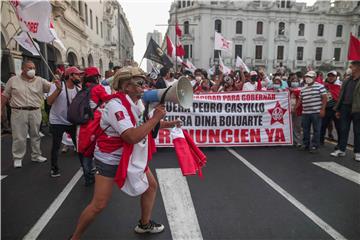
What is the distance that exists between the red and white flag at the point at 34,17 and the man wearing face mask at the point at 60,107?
4.40ft

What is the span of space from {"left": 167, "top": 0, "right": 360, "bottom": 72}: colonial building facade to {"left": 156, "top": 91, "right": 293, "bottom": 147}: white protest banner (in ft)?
165

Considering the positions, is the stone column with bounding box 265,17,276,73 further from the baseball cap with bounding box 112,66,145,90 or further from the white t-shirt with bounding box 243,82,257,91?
the baseball cap with bounding box 112,66,145,90

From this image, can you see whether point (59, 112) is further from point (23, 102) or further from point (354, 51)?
point (354, 51)

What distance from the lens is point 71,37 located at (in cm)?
2041

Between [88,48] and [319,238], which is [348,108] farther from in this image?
[88,48]

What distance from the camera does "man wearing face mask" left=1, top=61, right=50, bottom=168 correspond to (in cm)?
534

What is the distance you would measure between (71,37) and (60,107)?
57.2 feet

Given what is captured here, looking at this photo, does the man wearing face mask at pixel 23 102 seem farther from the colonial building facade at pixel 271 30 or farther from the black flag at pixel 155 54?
the colonial building facade at pixel 271 30

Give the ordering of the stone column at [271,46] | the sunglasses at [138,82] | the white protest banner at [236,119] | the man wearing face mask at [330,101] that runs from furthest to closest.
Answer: the stone column at [271,46], the man wearing face mask at [330,101], the white protest banner at [236,119], the sunglasses at [138,82]

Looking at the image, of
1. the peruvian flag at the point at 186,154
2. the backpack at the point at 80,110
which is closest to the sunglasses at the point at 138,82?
the peruvian flag at the point at 186,154

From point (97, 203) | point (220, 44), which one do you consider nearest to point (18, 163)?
point (97, 203)

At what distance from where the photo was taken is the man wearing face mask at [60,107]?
16.1 ft

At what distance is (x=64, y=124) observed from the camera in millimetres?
4949

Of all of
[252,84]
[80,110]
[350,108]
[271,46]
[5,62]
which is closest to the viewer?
[80,110]
